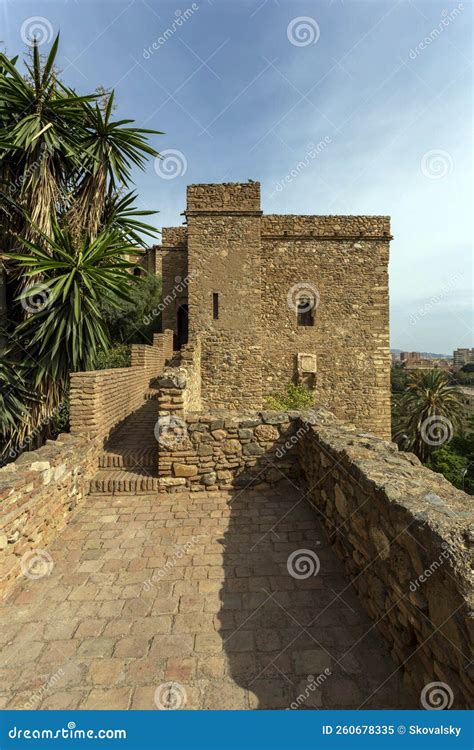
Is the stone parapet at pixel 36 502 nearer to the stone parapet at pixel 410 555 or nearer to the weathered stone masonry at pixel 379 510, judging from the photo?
the weathered stone masonry at pixel 379 510

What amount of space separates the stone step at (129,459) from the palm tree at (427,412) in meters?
15.8

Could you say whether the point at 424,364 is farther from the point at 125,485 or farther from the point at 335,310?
the point at 125,485

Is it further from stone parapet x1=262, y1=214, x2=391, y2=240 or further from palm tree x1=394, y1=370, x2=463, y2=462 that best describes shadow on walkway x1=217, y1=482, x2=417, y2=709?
palm tree x1=394, y1=370, x2=463, y2=462

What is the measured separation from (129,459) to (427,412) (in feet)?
55.2

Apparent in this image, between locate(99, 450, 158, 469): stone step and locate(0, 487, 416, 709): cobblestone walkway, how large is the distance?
1.24m

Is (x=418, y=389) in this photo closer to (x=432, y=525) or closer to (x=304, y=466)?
(x=304, y=466)

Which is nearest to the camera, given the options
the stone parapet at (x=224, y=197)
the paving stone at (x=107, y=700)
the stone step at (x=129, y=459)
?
the paving stone at (x=107, y=700)

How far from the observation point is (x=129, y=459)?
495 centimetres

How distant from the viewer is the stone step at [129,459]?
4844mm

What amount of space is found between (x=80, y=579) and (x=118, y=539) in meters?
0.60

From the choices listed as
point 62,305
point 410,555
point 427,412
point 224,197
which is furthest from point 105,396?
point 427,412

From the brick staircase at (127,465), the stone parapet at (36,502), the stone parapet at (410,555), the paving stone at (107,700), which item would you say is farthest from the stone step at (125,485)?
the paving stone at (107,700)

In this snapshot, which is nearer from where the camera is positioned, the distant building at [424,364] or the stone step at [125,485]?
the stone step at [125,485]

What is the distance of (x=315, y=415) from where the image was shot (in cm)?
481
